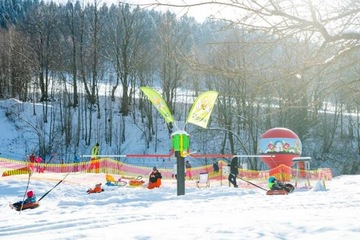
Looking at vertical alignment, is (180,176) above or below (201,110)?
below

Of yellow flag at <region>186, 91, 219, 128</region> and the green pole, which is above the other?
yellow flag at <region>186, 91, 219, 128</region>

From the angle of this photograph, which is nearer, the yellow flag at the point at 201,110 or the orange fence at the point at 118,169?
the yellow flag at the point at 201,110

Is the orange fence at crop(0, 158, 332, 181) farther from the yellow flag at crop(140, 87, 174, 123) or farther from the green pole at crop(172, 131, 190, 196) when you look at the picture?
the yellow flag at crop(140, 87, 174, 123)

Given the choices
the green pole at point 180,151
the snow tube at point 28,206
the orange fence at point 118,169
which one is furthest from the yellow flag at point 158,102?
the orange fence at point 118,169

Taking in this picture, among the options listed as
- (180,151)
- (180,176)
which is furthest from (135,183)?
(180,151)

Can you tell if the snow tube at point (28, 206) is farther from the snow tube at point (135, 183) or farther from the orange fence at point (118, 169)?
the orange fence at point (118, 169)

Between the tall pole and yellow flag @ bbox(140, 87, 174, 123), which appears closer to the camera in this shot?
the tall pole

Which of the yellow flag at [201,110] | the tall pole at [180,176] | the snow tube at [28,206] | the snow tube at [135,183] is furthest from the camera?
the snow tube at [135,183]

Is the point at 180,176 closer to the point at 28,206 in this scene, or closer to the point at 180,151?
the point at 180,151

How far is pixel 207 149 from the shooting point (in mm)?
42281

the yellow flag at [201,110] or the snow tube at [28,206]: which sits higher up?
the yellow flag at [201,110]

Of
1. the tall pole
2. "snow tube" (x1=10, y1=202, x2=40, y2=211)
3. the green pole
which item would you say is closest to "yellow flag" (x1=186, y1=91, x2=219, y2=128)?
the green pole

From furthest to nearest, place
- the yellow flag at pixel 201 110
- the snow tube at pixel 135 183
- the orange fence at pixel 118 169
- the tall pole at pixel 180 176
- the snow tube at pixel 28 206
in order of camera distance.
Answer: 1. the orange fence at pixel 118 169
2. the snow tube at pixel 135 183
3. the yellow flag at pixel 201 110
4. the tall pole at pixel 180 176
5. the snow tube at pixel 28 206

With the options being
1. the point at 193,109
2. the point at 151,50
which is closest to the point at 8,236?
the point at 193,109
